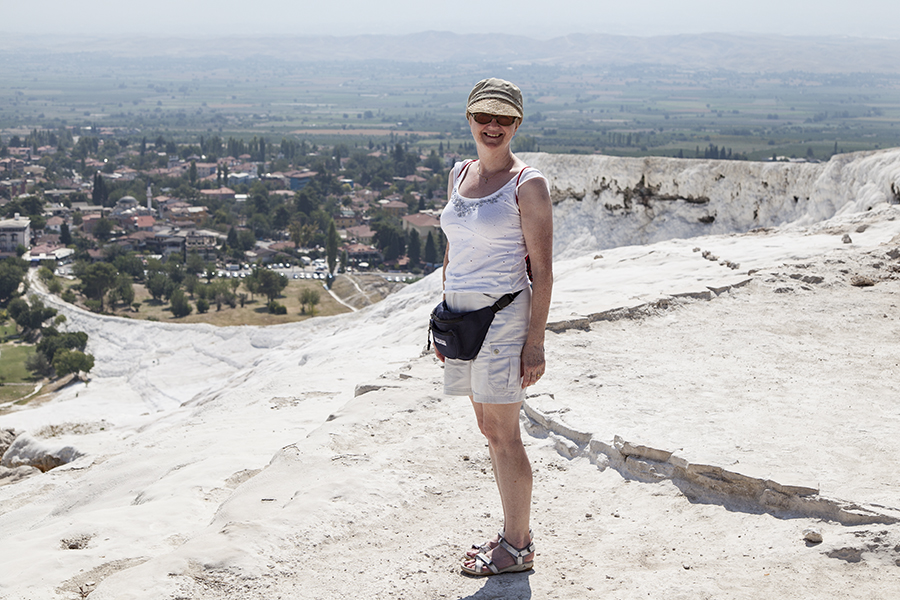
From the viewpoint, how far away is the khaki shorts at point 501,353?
2.95m

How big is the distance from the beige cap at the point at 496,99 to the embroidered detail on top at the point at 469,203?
30 centimetres

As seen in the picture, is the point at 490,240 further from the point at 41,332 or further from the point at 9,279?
the point at 9,279

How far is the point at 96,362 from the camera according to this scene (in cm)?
3806

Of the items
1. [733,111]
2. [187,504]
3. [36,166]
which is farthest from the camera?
[733,111]

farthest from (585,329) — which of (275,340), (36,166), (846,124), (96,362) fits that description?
(846,124)

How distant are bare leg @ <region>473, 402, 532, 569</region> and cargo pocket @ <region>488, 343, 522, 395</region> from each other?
73 millimetres

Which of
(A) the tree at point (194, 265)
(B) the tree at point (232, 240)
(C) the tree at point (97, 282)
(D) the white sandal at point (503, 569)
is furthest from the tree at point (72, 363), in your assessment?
(D) the white sandal at point (503, 569)

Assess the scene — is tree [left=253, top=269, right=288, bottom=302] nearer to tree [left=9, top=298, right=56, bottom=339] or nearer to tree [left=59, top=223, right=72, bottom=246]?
tree [left=9, top=298, right=56, bottom=339]

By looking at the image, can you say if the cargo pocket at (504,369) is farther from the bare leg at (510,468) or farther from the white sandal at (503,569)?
the white sandal at (503,569)

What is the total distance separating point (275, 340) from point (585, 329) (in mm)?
15216

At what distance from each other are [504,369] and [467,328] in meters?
0.20

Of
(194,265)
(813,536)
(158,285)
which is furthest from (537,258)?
(194,265)

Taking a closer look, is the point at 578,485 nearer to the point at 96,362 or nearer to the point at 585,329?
the point at 585,329

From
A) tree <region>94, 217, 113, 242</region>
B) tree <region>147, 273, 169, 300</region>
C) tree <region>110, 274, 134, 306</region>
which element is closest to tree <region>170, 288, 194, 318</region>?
tree <region>110, 274, 134, 306</region>
